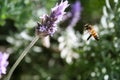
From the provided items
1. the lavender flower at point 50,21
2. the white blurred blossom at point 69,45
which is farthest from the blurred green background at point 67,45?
the lavender flower at point 50,21

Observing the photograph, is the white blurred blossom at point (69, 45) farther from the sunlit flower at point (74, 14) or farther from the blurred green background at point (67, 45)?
the sunlit flower at point (74, 14)

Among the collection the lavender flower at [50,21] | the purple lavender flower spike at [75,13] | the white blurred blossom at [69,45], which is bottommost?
the lavender flower at [50,21]

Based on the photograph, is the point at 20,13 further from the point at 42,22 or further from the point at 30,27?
the point at 42,22

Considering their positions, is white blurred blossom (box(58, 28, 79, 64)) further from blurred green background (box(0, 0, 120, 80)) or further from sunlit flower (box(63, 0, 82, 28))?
sunlit flower (box(63, 0, 82, 28))

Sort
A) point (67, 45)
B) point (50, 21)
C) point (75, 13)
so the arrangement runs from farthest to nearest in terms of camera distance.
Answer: point (75, 13) < point (67, 45) < point (50, 21)

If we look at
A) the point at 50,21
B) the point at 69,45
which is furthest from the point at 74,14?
the point at 50,21

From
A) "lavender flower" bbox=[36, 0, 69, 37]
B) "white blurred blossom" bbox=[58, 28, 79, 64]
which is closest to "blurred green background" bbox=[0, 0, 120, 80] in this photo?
"white blurred blossom" bbox=[58, 28, 79, 64]

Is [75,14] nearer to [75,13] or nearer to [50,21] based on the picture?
[75,13]
